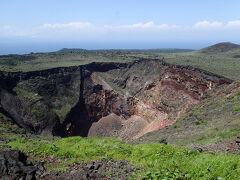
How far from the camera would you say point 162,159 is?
32.3ft

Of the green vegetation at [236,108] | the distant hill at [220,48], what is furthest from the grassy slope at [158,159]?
the distant hill at [220,48]

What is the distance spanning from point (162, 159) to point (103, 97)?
Result: 3817cm

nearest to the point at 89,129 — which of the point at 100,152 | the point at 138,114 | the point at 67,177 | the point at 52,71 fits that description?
the point at 138,114

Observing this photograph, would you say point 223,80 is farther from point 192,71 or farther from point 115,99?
point 115,99

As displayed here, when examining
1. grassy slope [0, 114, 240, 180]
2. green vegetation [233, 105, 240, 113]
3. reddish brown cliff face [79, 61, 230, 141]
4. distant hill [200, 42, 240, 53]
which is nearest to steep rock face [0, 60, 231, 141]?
reddish brown cliff face [79, 61, 230, 141]

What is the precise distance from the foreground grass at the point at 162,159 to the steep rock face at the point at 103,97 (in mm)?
26537

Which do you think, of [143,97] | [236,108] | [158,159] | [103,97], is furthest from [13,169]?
[103,97]

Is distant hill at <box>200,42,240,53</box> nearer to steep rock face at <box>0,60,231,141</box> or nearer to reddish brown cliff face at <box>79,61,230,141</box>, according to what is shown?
steep rock face at <box>0,60,231,141</box>

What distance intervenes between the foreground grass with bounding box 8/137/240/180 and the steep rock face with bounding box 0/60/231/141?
26.5 meters

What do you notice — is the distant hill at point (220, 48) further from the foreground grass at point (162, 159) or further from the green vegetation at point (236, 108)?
the foreground grass at point (162, 159)

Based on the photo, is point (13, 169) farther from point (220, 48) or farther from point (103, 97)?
point (220, 48)

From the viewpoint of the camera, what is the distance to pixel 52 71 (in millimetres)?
45906

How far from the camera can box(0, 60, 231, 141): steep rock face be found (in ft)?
129

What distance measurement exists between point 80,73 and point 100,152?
123 ft
